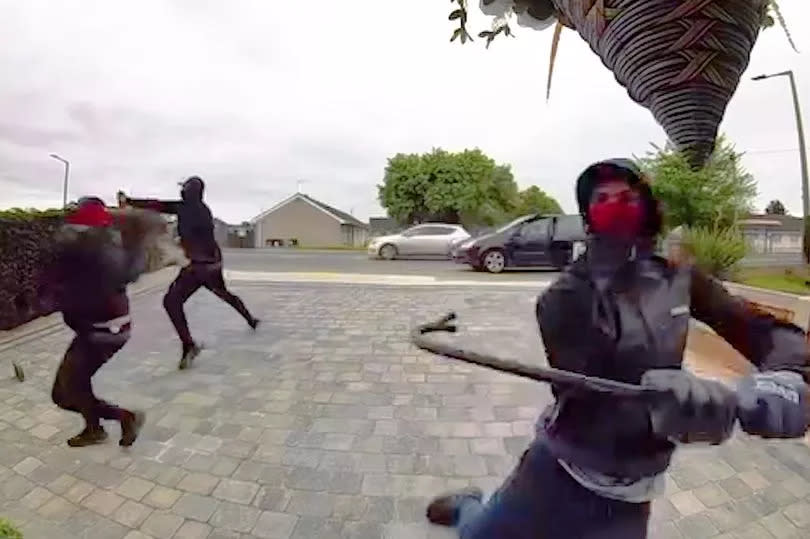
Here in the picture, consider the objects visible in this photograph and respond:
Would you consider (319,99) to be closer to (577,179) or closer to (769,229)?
(577,179)

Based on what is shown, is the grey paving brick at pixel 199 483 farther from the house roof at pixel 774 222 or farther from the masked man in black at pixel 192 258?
the house roof at pixel 774 222

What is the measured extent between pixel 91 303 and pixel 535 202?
554 millimetres

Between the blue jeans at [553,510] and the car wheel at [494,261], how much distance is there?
0.24 meters

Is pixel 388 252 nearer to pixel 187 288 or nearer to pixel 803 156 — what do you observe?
pixel 187 288

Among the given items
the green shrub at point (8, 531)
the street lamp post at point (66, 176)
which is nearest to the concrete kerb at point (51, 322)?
the street lamp post at point (66, 176)

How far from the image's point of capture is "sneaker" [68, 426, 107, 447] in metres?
0.67

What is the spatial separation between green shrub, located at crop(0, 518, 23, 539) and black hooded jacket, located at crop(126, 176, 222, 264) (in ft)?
1.26

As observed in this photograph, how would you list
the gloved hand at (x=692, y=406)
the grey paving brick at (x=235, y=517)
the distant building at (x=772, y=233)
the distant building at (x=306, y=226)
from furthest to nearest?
the distant building at (x=306, y=226)
the grey paving brick at (x=235, y=517)
the distant building at (x=772, y=233)
the gloved hand at (x=692, y=406)

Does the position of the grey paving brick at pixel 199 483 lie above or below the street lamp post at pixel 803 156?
below

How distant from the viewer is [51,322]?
666 mm

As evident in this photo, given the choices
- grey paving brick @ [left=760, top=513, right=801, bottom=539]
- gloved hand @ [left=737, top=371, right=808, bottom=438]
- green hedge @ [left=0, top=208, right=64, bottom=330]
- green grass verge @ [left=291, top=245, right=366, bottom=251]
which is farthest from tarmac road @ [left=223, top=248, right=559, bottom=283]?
grey paving brick @ [left=760, top=513, right=801, bottom=539]

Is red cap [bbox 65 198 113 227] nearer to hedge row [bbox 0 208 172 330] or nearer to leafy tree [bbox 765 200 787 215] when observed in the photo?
hedge row [bbox 0 208 172 330]

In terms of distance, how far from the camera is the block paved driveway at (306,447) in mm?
610

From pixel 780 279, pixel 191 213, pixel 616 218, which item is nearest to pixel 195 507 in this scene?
pixel 191 213
